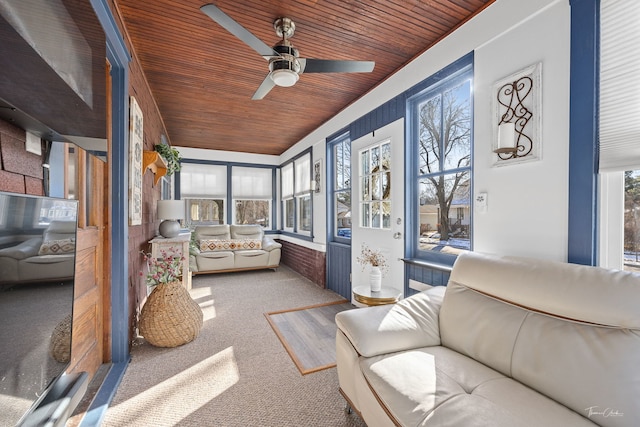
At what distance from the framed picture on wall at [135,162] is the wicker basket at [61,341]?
1.32 meters

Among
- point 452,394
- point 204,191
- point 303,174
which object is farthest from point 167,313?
point 204,191

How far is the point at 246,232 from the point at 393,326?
15.7 ft

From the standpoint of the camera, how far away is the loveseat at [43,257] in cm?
79

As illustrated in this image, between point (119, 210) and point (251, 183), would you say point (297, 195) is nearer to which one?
point (251, 183)

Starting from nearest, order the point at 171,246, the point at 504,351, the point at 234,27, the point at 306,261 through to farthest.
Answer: the point at 504,351 → the point at 234,27 → the point at 171,246 → the point at 306,261

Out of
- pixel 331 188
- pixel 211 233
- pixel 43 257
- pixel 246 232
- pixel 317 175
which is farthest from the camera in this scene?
pixel 246 232

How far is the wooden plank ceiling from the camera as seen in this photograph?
1979mm

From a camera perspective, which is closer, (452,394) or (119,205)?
(452,394)

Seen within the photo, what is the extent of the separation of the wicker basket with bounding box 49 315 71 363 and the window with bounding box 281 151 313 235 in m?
3.95

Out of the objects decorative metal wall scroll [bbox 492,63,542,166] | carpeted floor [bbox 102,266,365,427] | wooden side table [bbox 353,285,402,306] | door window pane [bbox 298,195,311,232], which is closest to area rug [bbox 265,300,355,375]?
carpeted floor [bbox 102,266,365,427]

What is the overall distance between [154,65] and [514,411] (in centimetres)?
368

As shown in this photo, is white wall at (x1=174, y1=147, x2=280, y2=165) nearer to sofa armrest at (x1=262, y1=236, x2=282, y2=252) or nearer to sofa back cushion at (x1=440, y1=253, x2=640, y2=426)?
sofa armrest at (x1=262, y1=236, x2=282, y2=252)

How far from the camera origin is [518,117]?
1.78 meters

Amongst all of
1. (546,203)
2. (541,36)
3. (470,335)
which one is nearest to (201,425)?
(470,335)
